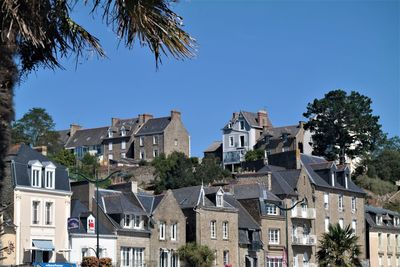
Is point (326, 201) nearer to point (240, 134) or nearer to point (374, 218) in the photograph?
point (374, 218)

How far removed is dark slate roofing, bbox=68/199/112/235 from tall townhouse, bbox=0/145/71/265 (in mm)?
834

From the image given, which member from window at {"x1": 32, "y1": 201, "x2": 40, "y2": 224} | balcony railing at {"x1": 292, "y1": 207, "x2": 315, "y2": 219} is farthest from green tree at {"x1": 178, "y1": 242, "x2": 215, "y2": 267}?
balcony railing at {"x1": 292, "y1": 207, "x2": 315, "y2": 219}

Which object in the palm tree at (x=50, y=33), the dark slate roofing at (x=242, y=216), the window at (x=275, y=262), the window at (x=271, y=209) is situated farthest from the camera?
the window at (x=271, y=209)

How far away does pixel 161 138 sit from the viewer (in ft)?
373

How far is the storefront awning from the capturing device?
50.7m

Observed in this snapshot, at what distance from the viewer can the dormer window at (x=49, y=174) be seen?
172ft

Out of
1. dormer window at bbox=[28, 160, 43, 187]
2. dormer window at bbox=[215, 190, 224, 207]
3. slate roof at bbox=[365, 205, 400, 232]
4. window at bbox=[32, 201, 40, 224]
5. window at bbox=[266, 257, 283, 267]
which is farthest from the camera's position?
slate roof at bbox=[365, 205, 400, 232]

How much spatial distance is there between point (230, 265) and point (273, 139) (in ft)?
178

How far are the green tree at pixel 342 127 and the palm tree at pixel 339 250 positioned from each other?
36014mm

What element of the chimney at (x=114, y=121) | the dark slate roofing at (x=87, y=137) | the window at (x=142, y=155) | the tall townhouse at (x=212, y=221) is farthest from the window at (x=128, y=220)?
the chimney at (x=114, y=121)

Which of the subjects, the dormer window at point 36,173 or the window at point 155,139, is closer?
the dormer window at point 36,173

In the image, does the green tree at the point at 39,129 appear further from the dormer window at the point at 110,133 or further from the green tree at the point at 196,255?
the green tree at the point at 196,255

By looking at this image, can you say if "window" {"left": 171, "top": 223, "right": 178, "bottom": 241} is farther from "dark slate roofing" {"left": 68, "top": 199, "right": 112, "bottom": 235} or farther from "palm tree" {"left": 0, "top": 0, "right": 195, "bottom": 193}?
"palm tree" {"left": 0, "top": 0, "right": 195, "bottom": 193}

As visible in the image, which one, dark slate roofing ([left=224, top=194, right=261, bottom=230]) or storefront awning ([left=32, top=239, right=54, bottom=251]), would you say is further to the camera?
dark slate roofing ([left=224, top=194, right=261, bottom=230])
